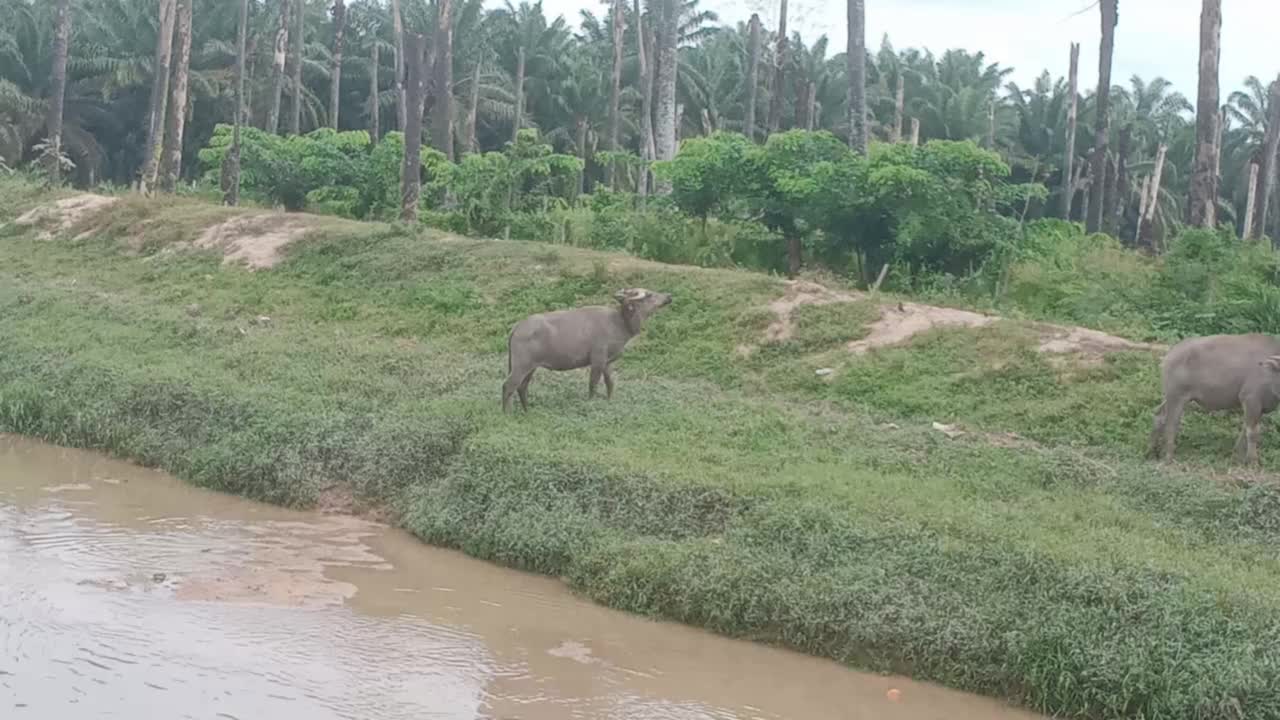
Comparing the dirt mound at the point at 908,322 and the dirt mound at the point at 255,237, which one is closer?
the dirt mound at the point at 908,322

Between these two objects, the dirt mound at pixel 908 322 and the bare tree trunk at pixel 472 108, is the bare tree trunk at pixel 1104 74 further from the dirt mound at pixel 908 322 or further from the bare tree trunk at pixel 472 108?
the bare tree trunk at pixel 472 108

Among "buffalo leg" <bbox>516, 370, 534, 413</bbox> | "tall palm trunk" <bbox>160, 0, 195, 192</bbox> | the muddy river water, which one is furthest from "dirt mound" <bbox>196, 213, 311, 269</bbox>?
the muddy river water

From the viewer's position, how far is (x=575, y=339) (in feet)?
42.1

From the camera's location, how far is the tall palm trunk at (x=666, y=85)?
2528 centimetres

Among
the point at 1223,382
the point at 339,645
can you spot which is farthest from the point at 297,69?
the point at 339,645

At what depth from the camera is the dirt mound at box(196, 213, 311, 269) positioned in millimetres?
20688

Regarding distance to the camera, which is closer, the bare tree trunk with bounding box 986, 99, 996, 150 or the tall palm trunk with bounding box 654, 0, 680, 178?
the tall palm trunk with bounding box 654, 0, 680, 178

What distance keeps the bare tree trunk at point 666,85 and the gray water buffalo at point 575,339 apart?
11423 mm

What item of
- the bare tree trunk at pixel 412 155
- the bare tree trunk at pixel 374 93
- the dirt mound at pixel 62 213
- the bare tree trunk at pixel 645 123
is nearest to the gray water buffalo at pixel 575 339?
the bare tree trunk at pixel 412 155

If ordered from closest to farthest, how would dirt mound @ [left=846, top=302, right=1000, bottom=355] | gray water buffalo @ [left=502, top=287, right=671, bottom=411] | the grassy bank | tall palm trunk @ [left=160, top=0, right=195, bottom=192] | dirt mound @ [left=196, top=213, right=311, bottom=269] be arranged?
the grassy bank, gray water buffalo @ [left=502, top=287, right=671, bottom=411], dirt mound @ [left=846, top=302, right=1000, bottom=355], dirt mound @ [left=196, top=213, right=311, bottom=269], tall palm trunk @ [left=160, top=0, right=195, bottom=192]

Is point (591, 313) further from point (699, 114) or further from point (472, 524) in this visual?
point (699, 114)

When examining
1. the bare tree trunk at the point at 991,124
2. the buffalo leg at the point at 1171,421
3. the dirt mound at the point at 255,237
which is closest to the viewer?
the buffalo leg at the point at 1171,421

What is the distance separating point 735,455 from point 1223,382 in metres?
4.49

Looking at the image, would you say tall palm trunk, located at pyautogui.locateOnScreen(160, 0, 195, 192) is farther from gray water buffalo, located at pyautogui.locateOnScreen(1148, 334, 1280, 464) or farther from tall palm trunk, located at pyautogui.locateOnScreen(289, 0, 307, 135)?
gray water buffalo, located at pyautogui.locateOnScreen(1148, 334, 1280, 464)
